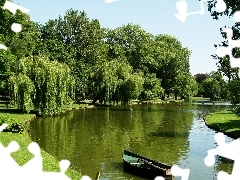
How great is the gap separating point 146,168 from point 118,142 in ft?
40.8

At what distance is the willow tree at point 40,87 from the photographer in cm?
4744

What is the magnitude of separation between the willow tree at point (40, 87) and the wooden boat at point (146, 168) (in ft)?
87.3

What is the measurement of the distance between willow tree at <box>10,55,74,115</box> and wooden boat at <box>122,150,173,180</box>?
87.3 feet

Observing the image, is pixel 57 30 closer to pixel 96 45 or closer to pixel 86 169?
pixel 96 45

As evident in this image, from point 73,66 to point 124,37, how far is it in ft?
98.4

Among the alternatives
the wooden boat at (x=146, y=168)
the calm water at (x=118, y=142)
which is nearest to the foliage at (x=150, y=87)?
the calm water at (x=118, y=142)

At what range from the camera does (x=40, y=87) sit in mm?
50531

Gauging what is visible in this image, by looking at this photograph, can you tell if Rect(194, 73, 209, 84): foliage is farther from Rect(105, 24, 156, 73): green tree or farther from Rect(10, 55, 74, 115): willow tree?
Rect(10, 55, 74, 115): willow tree

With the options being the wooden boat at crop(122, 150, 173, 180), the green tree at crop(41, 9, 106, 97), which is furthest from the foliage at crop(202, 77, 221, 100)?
the wooden boat at crop(122, 150, 173, 180)

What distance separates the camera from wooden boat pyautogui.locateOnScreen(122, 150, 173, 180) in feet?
68.8

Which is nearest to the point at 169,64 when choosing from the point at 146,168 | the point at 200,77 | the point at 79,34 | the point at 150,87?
the point at 150,87

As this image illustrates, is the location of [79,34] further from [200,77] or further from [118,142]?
[200,77]

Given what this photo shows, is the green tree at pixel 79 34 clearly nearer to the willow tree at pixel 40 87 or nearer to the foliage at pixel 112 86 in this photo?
the foliage at pixel 112 86

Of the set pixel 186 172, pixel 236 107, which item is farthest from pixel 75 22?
pixel 186 172
